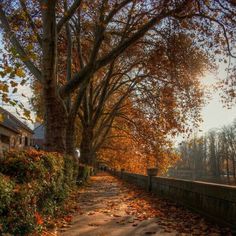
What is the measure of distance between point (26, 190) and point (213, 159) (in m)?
110

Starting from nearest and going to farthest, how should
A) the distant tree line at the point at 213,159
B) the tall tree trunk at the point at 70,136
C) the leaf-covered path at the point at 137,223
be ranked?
the leaf-covered path at the point at 137,223 → the tall tree trunk at the point at 70,136 → the distant tree line at the point at 213,159

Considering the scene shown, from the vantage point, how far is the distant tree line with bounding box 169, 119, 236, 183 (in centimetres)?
9938

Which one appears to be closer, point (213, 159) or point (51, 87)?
point (51, 87)

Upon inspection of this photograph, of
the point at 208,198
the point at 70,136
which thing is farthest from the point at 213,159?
the point at 208,198

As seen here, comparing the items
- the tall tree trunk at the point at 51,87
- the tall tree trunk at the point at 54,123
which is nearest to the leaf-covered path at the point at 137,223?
the tall tree trunk at the point at 54,123

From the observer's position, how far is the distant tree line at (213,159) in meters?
99.4

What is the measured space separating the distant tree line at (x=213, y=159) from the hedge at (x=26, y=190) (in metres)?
72.2

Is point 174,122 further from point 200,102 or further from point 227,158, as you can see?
point 227,158

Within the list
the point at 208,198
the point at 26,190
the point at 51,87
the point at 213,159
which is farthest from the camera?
the point at 213,159

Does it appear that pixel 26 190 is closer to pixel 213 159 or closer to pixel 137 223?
pixel 137 223

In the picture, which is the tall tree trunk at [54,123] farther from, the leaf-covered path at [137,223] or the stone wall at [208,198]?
the stone wall at [208,198]

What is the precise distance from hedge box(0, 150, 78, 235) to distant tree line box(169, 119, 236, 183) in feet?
237

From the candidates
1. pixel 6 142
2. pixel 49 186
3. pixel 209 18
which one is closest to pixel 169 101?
pixel 209 18

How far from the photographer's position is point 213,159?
111m
